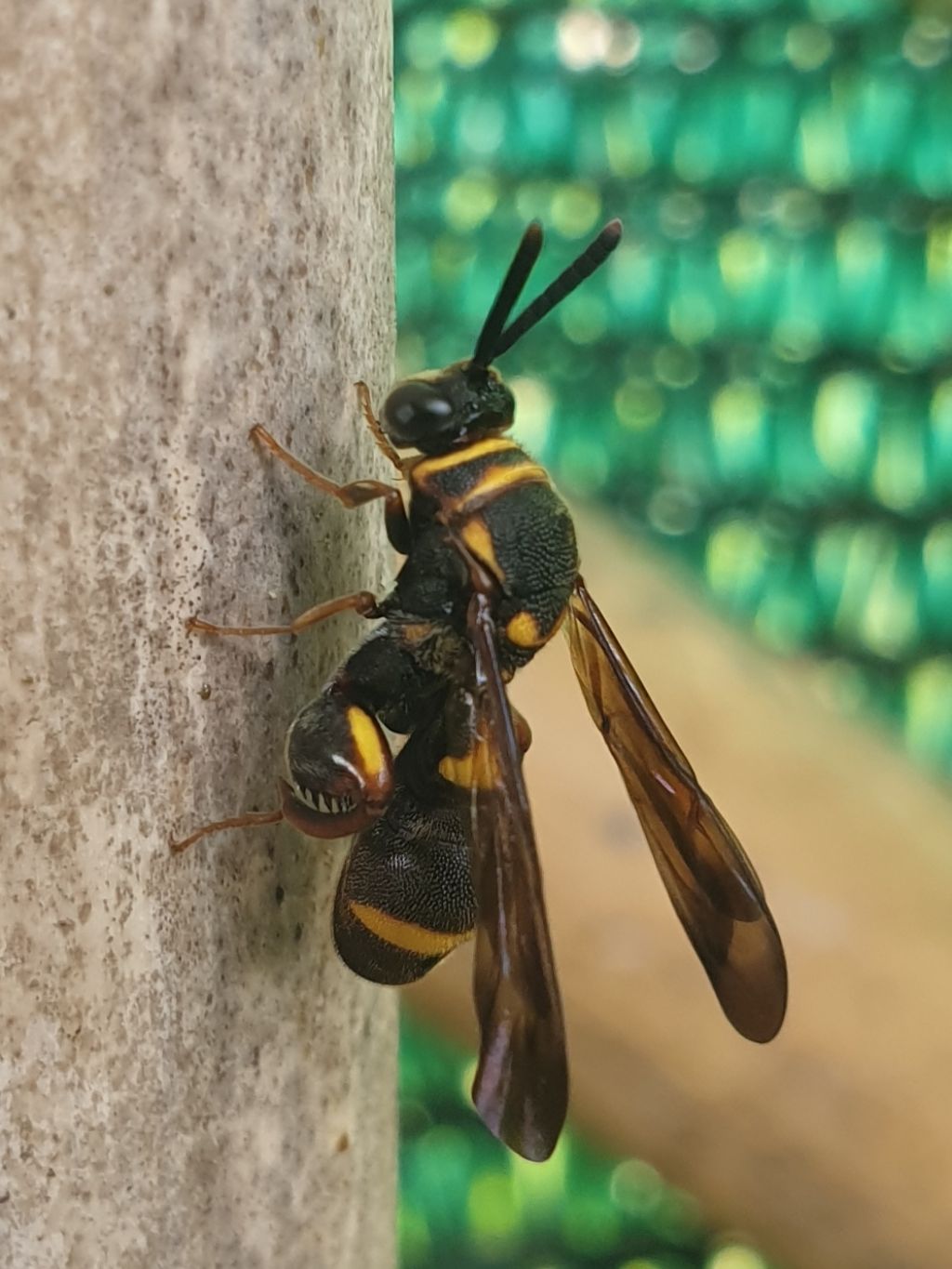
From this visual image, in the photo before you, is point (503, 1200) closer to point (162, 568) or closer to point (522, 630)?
point (522, 630)

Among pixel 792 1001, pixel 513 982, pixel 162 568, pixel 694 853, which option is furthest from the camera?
pixel 792 1001

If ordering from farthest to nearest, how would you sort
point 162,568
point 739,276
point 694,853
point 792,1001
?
point 739,276 < point 792,1001 < point 694,853 < point 162,568

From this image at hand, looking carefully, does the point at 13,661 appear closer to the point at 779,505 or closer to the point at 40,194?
the point at 40,194

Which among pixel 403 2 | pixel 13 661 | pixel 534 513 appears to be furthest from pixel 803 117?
pixel 13 661

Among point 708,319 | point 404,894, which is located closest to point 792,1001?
point 404,894

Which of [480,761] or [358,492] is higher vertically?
[358,492]

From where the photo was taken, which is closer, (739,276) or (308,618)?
(308,618)

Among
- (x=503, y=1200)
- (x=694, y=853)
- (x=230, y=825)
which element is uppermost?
(x=230, y=825)

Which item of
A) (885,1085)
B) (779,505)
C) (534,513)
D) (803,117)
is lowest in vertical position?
(885,1085)
